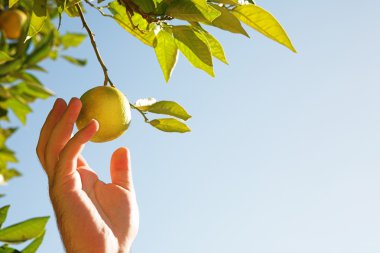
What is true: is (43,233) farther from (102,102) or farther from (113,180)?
(113,180)

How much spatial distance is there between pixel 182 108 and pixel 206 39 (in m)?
0.26

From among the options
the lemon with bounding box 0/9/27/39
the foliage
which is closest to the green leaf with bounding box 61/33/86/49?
the foliage

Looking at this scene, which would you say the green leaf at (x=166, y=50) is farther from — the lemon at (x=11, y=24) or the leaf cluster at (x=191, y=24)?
the lemon at (x=11, y=24)

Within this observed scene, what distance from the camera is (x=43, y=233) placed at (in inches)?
49.6

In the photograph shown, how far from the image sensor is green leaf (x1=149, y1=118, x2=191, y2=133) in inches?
63.2

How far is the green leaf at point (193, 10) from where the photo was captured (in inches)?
47.9

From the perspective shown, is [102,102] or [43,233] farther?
[102,102]

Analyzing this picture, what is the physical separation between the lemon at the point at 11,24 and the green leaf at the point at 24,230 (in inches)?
38.8

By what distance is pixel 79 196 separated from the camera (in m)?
1.43

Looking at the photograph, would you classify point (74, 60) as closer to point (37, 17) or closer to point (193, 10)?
point (37, 17)

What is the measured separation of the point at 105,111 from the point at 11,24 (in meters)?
1.06

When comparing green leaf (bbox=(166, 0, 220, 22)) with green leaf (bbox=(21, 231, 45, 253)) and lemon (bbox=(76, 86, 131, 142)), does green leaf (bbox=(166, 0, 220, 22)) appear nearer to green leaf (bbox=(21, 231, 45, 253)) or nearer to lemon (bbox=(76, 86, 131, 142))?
lemon (bbox=(76, 86, 131, 142))

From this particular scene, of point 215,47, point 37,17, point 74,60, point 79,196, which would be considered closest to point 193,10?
point 215,47

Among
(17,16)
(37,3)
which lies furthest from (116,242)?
(17,16)
